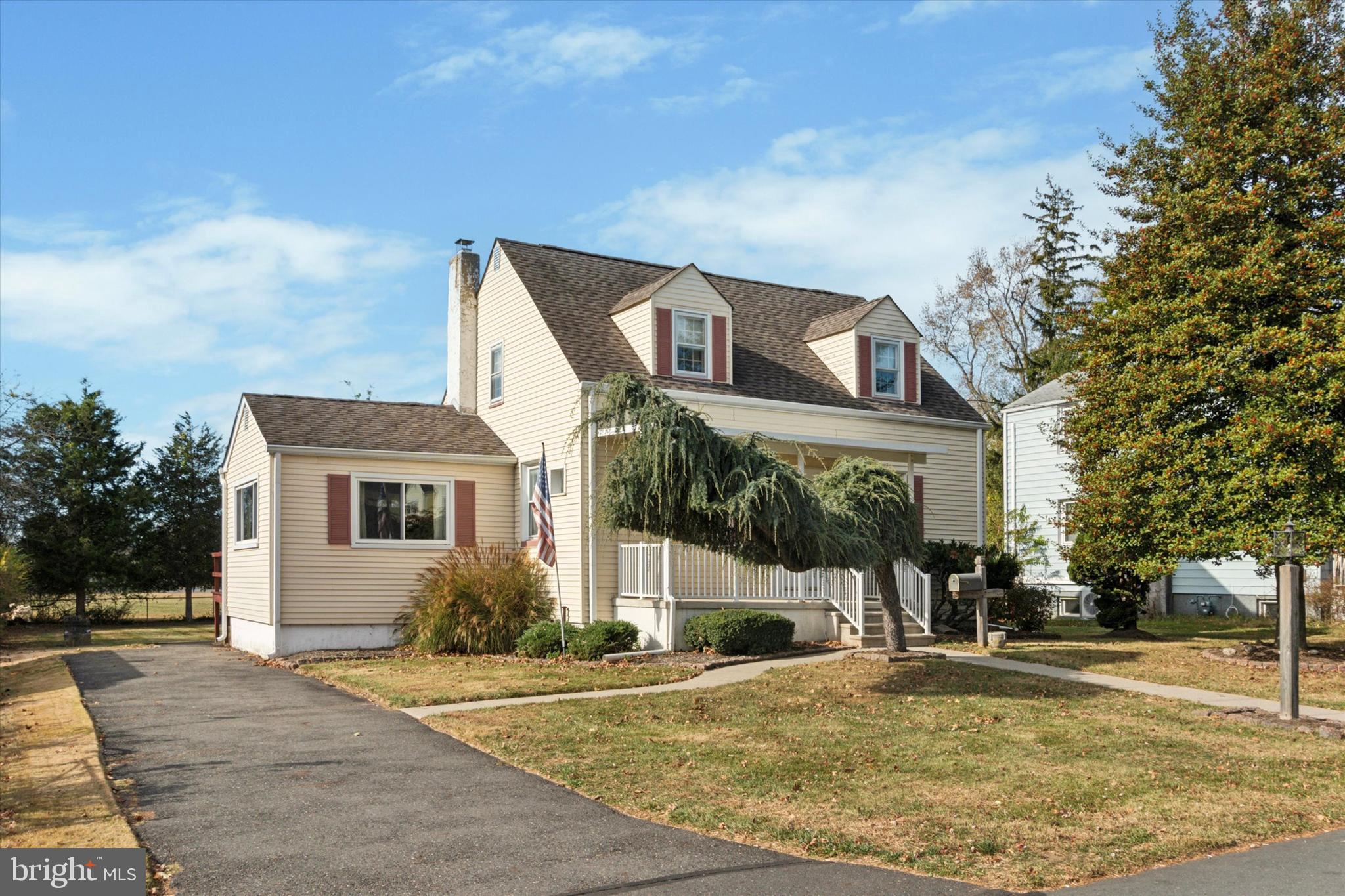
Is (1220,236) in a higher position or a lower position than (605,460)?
higher

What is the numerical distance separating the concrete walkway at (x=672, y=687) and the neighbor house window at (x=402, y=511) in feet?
24.4

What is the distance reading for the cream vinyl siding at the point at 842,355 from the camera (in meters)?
22.4

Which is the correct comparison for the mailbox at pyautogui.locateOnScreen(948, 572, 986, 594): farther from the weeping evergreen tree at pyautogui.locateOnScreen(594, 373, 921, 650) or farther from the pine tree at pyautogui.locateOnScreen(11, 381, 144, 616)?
the pine tree at pyautogui.locateOnScreen(11, 381, 144, 616)

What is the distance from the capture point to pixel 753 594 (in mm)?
18531

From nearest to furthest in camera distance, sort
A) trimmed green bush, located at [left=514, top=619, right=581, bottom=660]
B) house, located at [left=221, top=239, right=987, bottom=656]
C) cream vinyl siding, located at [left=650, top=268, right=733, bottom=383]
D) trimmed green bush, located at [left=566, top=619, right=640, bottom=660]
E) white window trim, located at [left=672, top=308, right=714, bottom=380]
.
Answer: trimmed green bush, located at [left=566, top=619, right=640, bottom=660] → trimmed green bush, located at [left=514, top=619, right=581, bottom=660] → house, located at [left=221, top=239, right=987, bottom=656] → cream vinyl siding, located at [left=650, top=268, right=733, bottom=383] → white window trim, located at [left=672, top=308, right=714, bottom=380]

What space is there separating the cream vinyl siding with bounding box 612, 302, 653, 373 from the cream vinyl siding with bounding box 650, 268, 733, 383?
0.10 m

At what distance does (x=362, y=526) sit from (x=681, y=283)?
7.49 metres

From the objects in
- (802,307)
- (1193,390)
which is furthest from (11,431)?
(1193,390)

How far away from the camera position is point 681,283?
20.1 meters

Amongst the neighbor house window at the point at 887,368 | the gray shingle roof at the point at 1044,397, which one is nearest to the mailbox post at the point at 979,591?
the neighbor house window at the point at 887,368

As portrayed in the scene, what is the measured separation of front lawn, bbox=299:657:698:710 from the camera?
13117 millimetres

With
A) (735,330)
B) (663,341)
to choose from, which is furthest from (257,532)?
(735,330)

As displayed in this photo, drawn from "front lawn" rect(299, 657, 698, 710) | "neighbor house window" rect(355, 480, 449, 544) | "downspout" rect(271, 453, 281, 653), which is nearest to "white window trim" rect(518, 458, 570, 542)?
"neighbor house window" rect(355, 480, 449, 544)

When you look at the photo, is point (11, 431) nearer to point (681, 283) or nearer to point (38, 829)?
point (681, 283)
